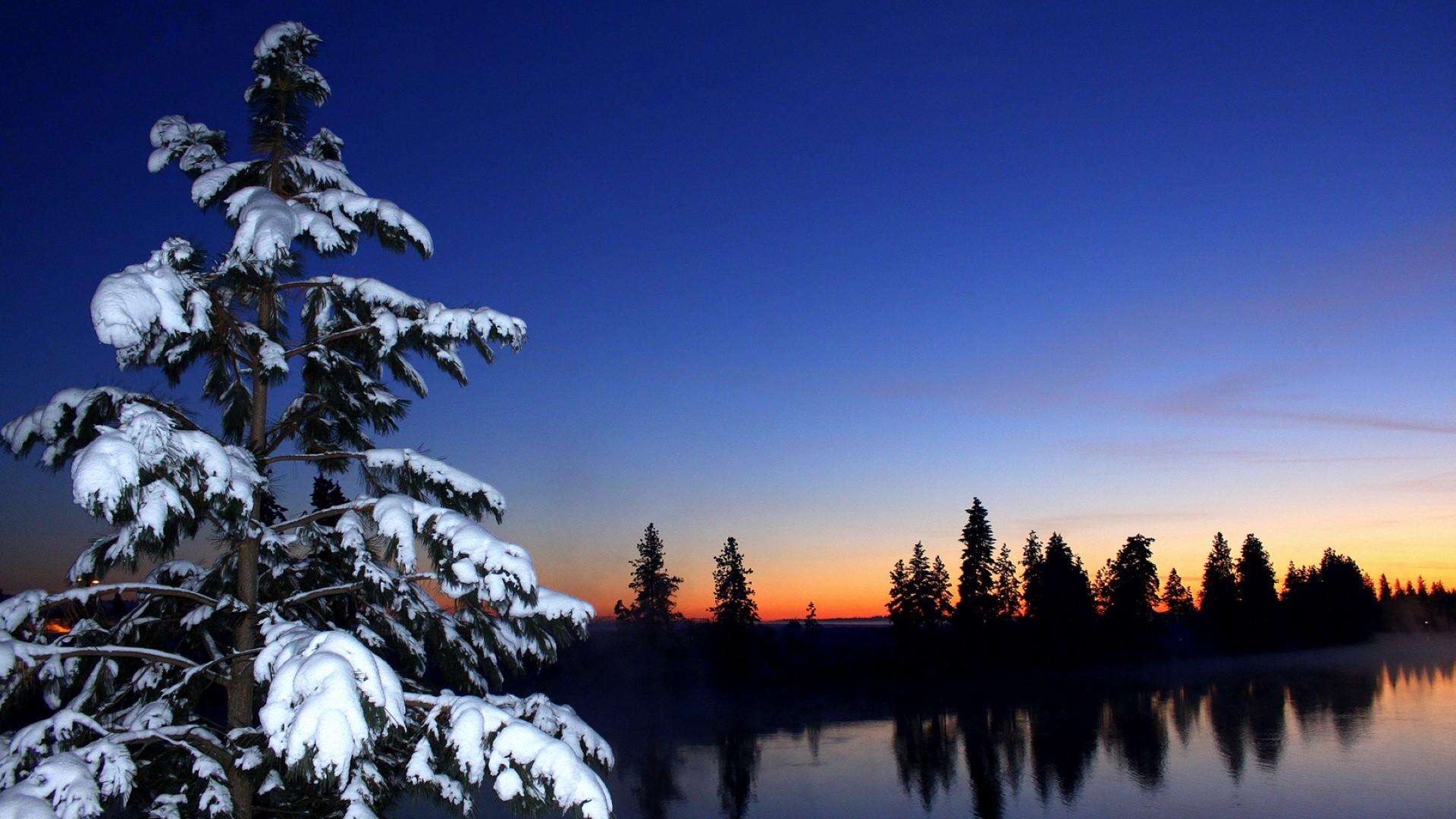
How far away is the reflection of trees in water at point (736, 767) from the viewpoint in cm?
2747

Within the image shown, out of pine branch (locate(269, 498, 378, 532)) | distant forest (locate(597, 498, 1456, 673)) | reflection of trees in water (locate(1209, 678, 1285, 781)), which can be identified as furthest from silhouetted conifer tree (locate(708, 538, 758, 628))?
pine branch (locate(269, 498, 378, 532))

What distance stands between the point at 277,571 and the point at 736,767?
30261mm

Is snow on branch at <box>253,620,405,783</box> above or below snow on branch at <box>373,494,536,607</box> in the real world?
below

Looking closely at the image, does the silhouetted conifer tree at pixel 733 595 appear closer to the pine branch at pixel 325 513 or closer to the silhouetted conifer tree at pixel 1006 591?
the silhouetted conifer tree at pixel 1006 591

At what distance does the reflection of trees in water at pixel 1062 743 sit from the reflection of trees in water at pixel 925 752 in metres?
3.11

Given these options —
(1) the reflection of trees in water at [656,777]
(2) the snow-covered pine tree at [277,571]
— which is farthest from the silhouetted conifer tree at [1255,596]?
(2) the snow-covered pine tree at [277,571]

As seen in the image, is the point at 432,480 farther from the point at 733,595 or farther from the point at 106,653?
the point at 733,595

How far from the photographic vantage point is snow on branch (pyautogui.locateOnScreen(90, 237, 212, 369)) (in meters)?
4.24

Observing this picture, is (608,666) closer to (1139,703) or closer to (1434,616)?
(1139,703)

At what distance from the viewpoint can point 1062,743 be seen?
3566 centimetres

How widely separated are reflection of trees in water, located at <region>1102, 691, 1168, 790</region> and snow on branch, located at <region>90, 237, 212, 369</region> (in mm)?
30445

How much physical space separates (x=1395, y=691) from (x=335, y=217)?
61.3 m

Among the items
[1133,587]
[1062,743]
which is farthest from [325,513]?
[1133,587]

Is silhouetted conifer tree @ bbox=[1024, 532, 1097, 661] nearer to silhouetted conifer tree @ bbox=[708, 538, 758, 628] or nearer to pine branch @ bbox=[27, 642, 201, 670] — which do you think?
silhouetted conifer tree @ bbox=[708, 538, 758, 628]
